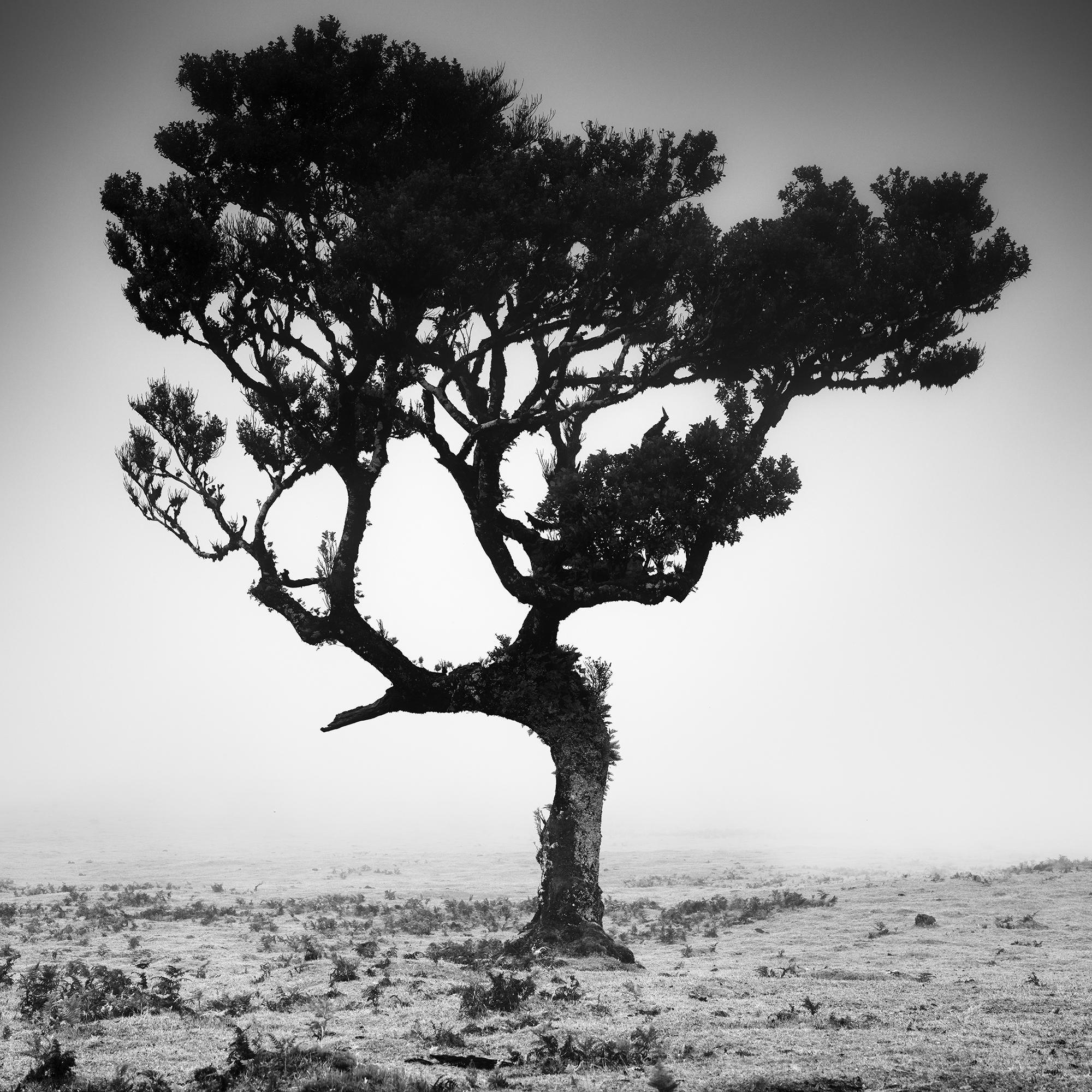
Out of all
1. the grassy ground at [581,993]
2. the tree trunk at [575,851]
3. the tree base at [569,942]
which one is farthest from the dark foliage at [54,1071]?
the tree trunk at [575,851]

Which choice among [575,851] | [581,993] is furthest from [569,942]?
[581,993]

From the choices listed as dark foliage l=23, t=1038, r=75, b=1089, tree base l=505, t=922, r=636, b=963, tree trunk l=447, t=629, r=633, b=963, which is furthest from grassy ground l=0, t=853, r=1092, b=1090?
tree trunk l=447, t=629, r=633, b=963

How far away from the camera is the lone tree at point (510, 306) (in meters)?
19.3

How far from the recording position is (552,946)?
1692 cm

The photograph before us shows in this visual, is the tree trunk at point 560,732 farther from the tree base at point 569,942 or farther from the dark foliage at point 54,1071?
the dark foliage at point 54,1071

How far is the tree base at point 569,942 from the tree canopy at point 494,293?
5.09 m

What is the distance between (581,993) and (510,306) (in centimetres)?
1408

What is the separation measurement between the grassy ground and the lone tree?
485 centimetres

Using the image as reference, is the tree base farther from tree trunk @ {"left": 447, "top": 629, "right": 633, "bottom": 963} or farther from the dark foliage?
the dark foliage

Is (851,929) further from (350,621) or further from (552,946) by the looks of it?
(350,621)

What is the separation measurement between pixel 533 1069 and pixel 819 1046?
3101 millimetres

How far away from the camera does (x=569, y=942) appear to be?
17.0 m

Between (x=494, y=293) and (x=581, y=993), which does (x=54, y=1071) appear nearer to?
(x=581, y=993)

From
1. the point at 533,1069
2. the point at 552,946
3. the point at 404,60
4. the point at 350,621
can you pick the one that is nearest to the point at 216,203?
the point at 404,60
